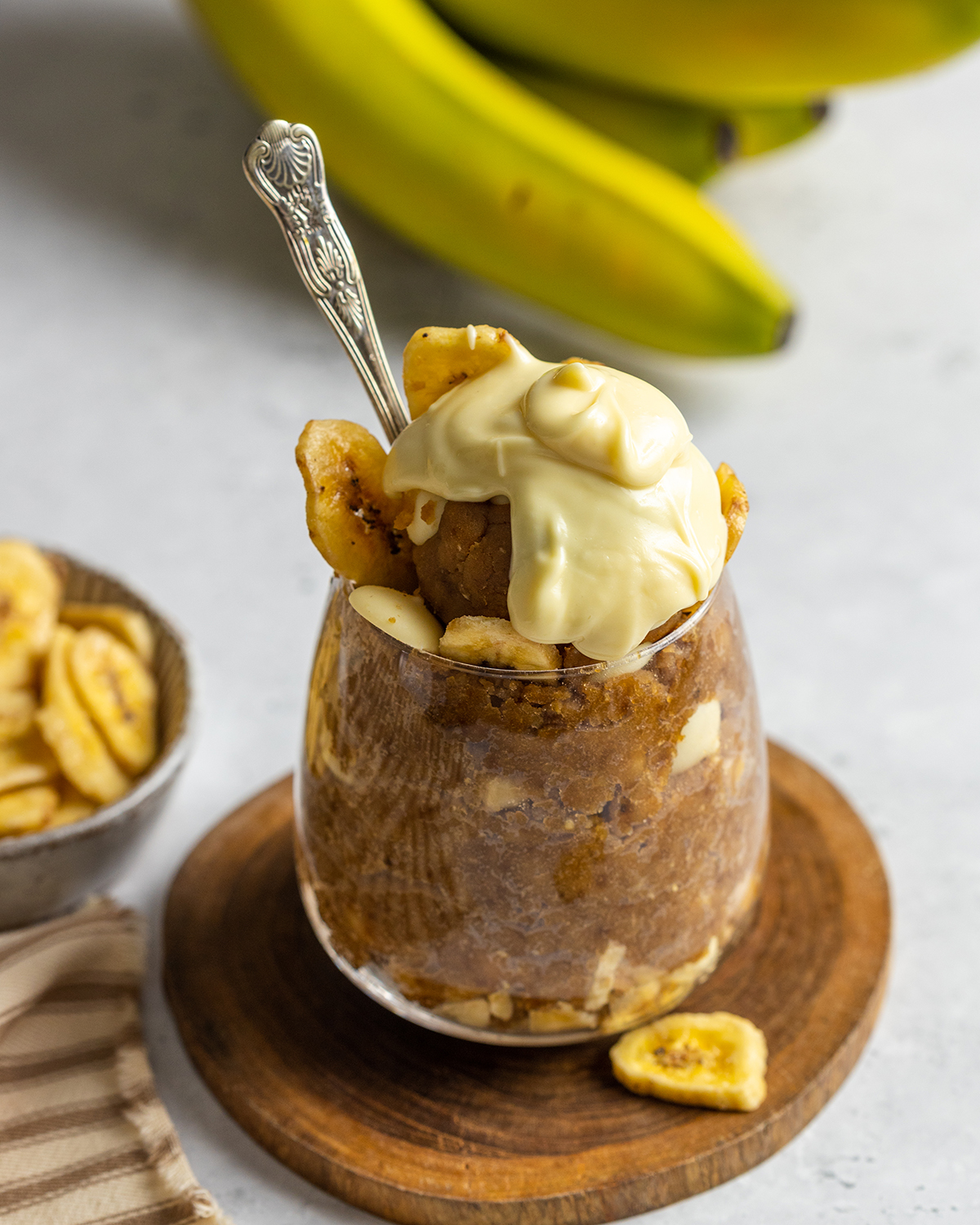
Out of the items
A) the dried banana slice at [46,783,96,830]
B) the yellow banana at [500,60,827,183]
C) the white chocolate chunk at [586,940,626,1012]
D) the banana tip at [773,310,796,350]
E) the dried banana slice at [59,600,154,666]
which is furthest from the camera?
the yellow banana at [500,60,827,183]

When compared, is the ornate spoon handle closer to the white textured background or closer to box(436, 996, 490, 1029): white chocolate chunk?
box(436, 996, 490, 1029): white chocolate chunk

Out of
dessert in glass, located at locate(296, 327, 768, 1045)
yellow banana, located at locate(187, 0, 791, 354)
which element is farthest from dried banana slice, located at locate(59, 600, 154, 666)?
yellow banana, located at locate(187, 0, 791, 354)

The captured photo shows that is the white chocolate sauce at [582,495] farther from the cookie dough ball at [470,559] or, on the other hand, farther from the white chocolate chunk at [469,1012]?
the white chocolate chunk at [469,1012]

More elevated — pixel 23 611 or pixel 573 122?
pixel 573 122

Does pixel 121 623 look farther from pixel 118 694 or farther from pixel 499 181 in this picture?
pixel 499 181

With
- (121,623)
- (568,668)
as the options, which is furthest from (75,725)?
(568,668)
